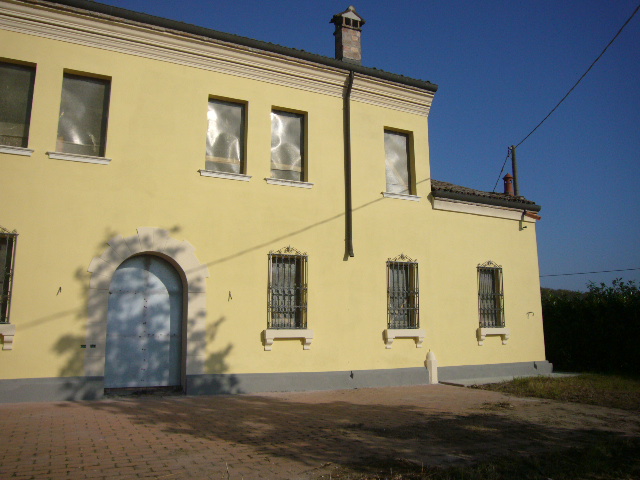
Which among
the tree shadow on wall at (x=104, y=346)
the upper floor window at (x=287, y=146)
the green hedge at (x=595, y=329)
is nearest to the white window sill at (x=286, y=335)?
the tree shadow on wall at (x=104, y=346)

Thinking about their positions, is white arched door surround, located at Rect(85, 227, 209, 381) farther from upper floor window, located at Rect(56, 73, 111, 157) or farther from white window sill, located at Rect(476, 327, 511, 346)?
white window sill, located at Rect(476, 327, 511, 346)

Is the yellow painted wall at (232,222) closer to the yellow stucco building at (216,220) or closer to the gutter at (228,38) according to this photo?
the yellow stucco building at (216,220)

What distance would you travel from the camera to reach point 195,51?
33.7ft

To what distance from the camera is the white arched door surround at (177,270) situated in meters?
8.77

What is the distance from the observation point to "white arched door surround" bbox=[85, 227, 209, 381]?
8.77 meters

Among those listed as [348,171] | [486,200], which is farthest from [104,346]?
[486,200]

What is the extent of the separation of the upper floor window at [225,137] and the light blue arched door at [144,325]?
2310 mm

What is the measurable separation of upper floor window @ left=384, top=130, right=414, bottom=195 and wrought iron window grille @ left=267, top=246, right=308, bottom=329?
313 cm

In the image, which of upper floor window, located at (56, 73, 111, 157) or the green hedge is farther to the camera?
the green hedge

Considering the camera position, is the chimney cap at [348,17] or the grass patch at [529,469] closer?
the grass patch at [529,469]

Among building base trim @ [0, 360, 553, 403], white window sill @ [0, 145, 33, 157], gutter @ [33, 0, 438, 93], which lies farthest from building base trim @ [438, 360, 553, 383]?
white window sill @ [0, 145, 33, 157]

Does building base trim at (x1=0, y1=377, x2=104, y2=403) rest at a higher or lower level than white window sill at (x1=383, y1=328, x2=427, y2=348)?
lower

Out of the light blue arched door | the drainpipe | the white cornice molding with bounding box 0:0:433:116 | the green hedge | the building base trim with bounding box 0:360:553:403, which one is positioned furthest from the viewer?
the green hedge

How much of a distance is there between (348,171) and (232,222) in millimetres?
2923
